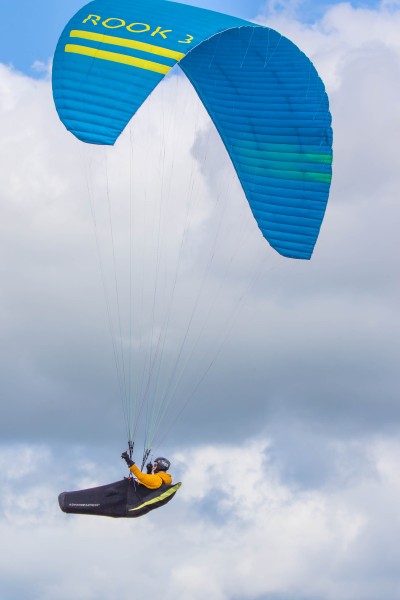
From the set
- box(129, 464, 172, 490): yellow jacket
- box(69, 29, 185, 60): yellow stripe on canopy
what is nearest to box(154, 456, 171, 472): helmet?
box(129, 464, 172, 490): yellow jacket

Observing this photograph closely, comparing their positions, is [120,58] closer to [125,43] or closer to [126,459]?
[125,43]

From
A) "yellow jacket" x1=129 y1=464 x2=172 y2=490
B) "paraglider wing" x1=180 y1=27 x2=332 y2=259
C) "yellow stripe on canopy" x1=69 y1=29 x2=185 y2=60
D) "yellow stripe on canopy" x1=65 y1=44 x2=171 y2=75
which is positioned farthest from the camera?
"paraglider wing" x1=180 y1=27 x2=332 y2=259

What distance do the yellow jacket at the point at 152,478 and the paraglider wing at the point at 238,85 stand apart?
6249mm

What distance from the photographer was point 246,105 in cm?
3666

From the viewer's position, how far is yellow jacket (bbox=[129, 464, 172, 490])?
107 ft

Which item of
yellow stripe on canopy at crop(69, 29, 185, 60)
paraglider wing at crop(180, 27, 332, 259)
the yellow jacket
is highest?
yellow stripe on canopy at crop(69, 29, 185, 60)

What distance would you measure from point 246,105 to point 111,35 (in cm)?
420

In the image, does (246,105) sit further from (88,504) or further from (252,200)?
(88,504)

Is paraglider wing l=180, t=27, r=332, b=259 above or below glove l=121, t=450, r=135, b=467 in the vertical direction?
above

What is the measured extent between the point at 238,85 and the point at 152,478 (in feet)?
29.0

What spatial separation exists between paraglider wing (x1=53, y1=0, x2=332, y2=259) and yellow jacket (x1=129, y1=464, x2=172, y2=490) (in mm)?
6249

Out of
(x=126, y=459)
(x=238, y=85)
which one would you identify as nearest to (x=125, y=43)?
(x=238, y=85)

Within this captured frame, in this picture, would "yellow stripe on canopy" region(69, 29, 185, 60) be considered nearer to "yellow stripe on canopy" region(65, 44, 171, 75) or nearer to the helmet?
"yellow stripe on canopy" region(65, 44, 171, 75)

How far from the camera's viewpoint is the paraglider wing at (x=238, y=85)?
3309 cm
